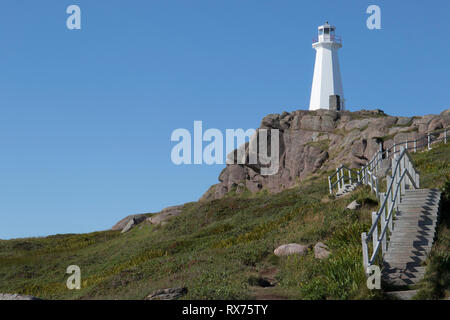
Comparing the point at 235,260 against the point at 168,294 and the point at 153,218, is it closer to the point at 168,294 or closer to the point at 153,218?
the point at 168,294

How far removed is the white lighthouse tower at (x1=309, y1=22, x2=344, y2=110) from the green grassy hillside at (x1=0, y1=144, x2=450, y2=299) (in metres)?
25.1

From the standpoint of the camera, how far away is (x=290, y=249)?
19625 mm

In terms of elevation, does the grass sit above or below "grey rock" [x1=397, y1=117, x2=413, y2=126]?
below

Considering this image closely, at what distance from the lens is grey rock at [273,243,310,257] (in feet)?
63.2

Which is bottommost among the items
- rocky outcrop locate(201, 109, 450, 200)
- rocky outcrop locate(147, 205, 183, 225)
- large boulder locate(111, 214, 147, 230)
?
large boulder locate(111, 214, 147, 230)

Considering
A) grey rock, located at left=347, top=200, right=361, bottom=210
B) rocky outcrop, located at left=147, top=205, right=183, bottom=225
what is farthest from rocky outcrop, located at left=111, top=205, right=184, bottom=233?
grey rock, located at left=347, top=200, right=361, bottom=210

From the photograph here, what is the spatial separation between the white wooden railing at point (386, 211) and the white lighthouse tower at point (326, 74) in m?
46.9

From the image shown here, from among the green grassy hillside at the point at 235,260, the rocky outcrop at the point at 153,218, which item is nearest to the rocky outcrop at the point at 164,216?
the rocky outcrop at the point at 153,218

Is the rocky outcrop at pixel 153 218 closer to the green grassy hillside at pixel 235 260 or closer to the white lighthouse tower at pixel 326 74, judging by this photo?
the green grassy hillside at pixel 235 260

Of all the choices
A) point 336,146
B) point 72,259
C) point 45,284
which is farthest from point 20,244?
point 336,146

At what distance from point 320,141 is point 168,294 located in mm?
45272

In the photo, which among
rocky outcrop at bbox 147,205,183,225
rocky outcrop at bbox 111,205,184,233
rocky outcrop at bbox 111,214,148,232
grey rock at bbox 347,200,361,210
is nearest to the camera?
grey rock at bbox 347,200,361,210

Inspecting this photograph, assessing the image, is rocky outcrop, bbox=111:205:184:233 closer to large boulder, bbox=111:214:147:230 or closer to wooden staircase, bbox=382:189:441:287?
large boulder, bbox=111:214:147:230
